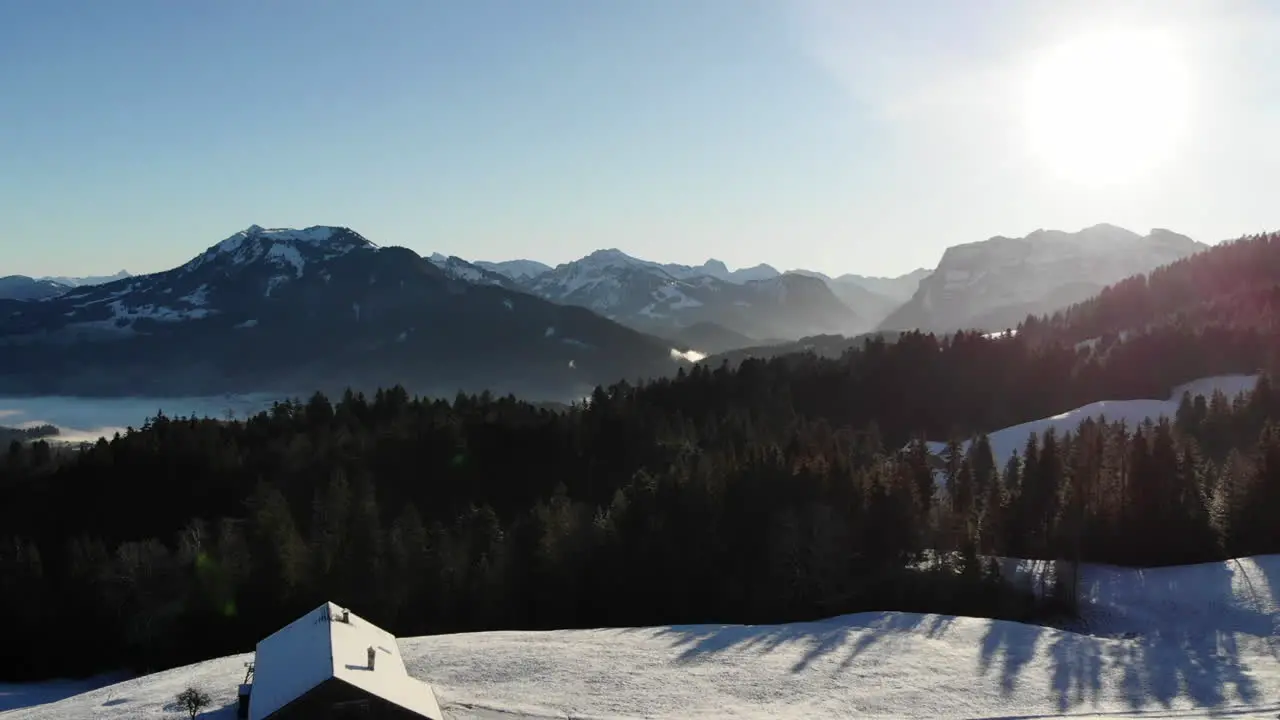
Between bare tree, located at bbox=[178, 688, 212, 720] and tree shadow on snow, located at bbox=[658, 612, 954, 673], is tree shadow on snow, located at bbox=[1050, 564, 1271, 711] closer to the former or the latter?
tree shadow on snow, located at bbox=[658, 612, 954, 673]

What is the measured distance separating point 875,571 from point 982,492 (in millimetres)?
42635

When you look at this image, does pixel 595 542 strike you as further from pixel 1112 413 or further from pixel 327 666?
pixel 1112 413

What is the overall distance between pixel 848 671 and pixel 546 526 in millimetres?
34126

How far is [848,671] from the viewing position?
49.0 metres

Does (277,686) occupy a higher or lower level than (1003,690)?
higher

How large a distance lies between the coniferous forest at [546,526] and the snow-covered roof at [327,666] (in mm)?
28465

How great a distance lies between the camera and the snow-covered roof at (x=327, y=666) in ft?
115

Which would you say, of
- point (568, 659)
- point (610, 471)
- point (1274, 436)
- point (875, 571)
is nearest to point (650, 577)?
point (875, 571)

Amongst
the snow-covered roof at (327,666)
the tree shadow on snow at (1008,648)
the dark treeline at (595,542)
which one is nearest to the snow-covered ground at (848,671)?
the tree shadow on snow at (1008,648)

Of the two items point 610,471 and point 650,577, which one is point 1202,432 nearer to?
point 610,471

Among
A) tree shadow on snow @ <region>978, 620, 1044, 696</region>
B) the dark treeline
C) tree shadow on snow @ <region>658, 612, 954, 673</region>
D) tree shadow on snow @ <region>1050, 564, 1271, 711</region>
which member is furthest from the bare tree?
tree shadow on snow @ <region>1050, 564, 1271, 711</region>

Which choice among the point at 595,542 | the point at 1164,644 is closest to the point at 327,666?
the point at 595,542

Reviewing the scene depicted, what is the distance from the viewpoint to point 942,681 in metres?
47.2

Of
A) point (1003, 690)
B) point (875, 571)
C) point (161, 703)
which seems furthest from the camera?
point (875, 571)
